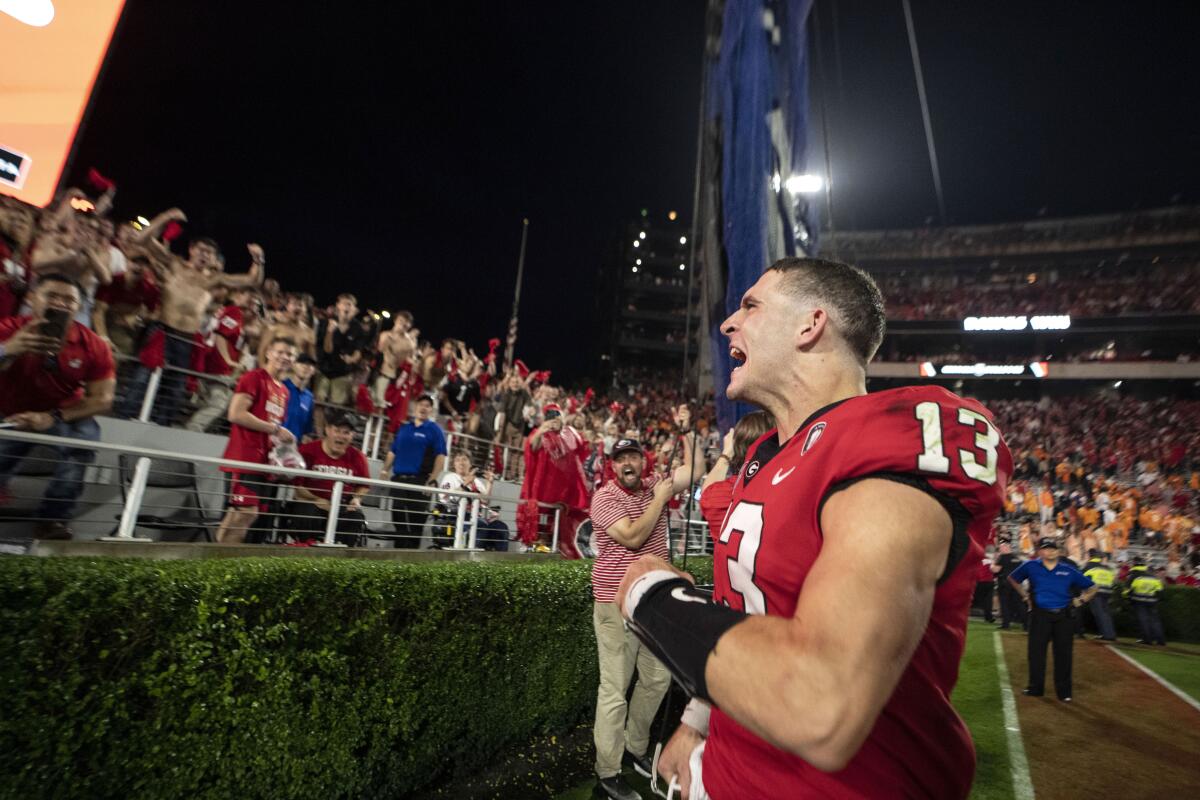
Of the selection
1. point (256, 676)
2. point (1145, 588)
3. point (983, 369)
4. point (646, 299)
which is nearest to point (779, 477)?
point (256, 676)

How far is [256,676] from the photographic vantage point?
2.90m

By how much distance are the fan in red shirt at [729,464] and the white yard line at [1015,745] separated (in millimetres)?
3844

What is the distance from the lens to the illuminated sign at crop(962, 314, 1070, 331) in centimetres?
3853

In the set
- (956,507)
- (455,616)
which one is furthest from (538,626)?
(956,507)

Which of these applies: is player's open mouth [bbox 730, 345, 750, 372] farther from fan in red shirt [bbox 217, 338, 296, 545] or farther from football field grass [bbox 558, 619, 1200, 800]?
fan in red shirt [bbox 217, 338, 296, 545]

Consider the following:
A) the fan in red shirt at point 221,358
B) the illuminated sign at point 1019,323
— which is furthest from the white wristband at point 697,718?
the illuminated sign at point 1019,323

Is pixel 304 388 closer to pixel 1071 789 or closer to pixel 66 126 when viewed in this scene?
pixel 66 126

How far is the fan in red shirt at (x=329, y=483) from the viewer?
6.20 meters

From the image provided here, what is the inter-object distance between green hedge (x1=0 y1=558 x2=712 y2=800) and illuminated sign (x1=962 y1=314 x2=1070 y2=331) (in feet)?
148

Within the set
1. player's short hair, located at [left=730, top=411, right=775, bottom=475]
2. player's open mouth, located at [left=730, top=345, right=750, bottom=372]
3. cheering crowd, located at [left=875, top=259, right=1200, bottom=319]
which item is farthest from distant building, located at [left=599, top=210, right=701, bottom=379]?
player's open mouth, located at [left=730, top=345, right=750, bottom=372]

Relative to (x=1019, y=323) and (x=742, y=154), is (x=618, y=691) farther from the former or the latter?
(x=1019, y=323)

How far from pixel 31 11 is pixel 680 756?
9828mm

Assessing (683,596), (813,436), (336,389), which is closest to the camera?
(683,596)

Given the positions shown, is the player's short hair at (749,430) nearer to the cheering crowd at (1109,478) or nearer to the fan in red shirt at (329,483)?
the fan in red shirt at (329,483)
